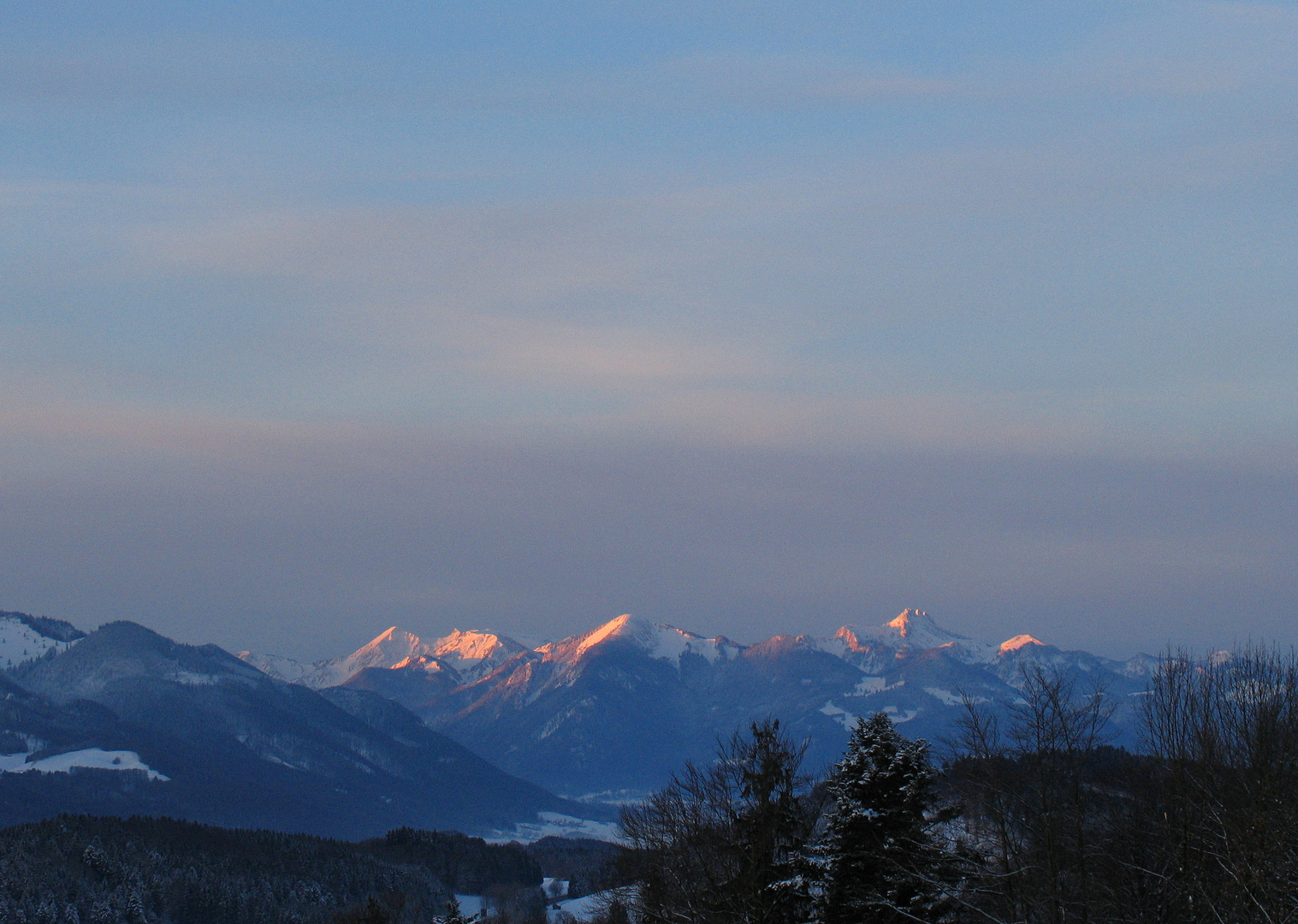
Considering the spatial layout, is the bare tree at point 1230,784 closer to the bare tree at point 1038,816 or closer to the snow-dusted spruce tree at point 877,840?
the bare tree at point 1038,816

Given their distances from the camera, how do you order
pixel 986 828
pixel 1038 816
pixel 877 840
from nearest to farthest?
pixel 1038 816
pixel 877 840
pixel 986 828

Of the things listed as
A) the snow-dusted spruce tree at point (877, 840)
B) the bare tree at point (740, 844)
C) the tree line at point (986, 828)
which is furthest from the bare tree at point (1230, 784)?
the bare tree at point (740, 844)

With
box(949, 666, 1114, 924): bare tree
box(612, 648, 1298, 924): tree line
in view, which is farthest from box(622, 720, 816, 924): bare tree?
box(949, 666, 1114, 924): bare tree

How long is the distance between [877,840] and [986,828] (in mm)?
8239

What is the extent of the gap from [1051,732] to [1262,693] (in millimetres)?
8839

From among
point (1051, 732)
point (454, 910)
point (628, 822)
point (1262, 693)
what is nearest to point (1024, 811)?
point (1051, 732)

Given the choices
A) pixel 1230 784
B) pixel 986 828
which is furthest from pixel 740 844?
pixel 1230 784

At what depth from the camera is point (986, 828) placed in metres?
55.2

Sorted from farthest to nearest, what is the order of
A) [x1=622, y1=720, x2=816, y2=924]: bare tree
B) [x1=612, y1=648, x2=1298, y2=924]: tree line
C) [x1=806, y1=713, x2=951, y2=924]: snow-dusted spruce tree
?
1. [x1=806, y1=713, x2=951, y2=924]: snow-dusted spruce tree
2. [x1=622, y1=720, x2=816, y2=924]: bare tree
3. [x1=612, y1=648, x2=1298, y2=924]: tree line

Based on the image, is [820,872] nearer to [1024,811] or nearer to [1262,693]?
[1024,811]

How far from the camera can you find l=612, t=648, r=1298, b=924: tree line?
4556 centimetres

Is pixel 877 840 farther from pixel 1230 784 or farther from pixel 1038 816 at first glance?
pixel 1230 784

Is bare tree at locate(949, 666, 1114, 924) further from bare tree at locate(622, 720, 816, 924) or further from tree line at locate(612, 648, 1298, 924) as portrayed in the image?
bare tree at locate(622, 720, 816, 924)

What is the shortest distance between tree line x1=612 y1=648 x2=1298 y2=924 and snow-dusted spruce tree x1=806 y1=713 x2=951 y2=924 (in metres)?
0.07
